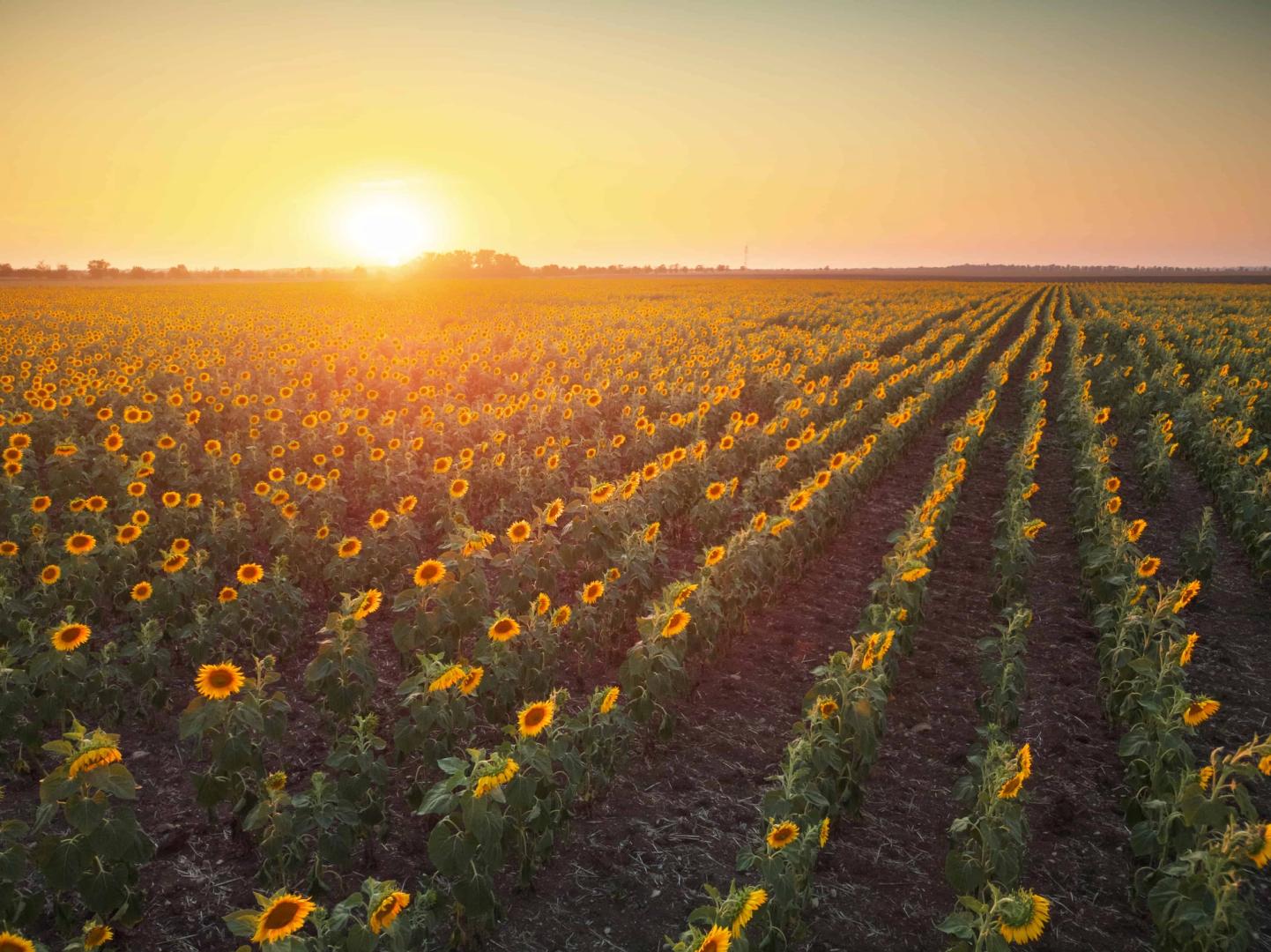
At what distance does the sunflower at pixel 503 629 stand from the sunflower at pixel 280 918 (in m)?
2.09

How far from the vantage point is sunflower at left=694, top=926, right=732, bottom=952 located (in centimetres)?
278

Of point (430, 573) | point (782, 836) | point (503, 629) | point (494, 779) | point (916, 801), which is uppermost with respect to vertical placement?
point (430, 573)

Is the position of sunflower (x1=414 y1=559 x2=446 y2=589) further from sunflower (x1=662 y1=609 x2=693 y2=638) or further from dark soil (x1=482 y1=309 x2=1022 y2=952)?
dark soil (x1=482 y1=309 x2=1022 y2=952)

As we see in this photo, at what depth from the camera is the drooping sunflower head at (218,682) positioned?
391cm

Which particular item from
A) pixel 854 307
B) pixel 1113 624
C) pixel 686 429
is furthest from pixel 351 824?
pixel 854 307

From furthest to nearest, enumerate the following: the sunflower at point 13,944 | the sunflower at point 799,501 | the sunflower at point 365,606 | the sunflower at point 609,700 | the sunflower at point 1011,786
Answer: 1. the sunflower at point 799,501
2. the sunflower at point 365,606
3. the sunflower at point 609,700
4. the sunflower at point 1011,786
5. the sunflower at point 13,944

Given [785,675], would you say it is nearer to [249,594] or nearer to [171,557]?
[249,594]

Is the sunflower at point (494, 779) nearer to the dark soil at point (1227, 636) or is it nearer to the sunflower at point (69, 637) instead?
the sunflower at point (69, 637)

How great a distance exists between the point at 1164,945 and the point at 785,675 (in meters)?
3.21

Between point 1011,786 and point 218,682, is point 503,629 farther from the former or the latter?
point 1011,786

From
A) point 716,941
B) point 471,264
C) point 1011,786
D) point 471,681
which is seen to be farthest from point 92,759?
point 471,264

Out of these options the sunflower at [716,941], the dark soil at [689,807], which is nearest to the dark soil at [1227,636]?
the dark soil at [689,807]

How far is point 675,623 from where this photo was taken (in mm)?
5000

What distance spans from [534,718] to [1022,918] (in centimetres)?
244
